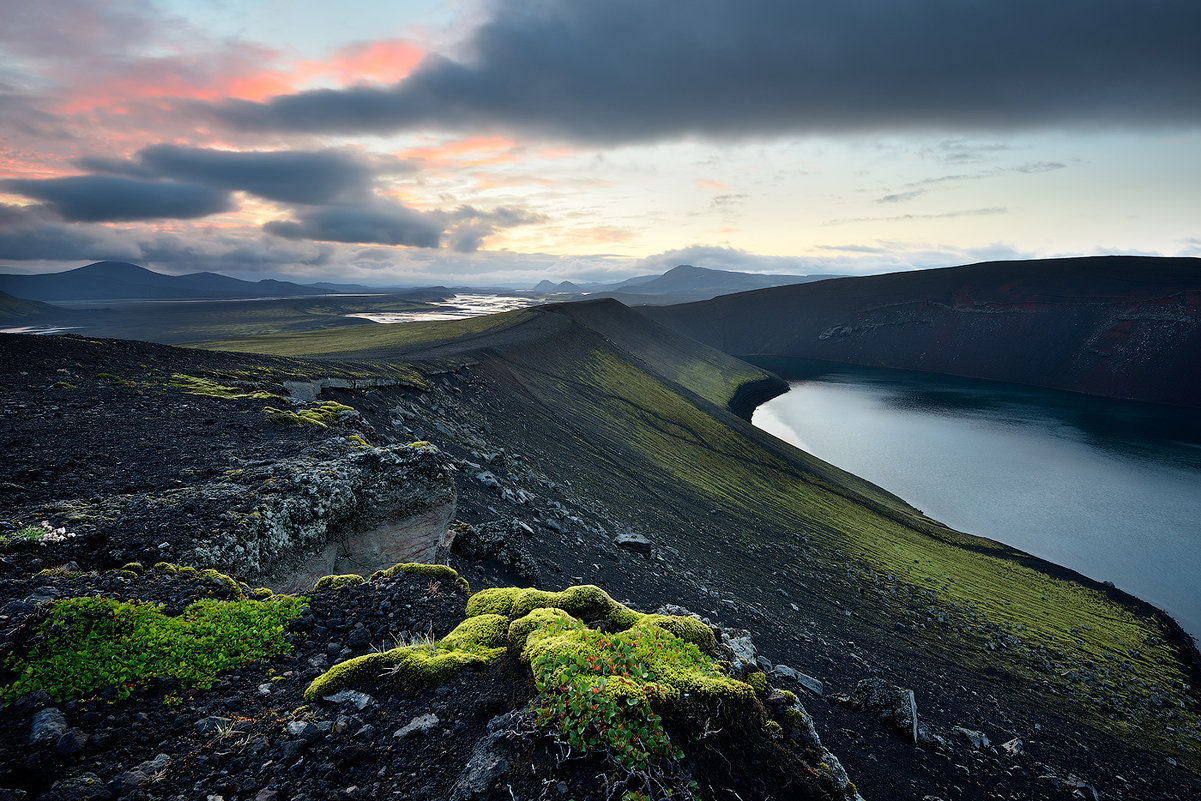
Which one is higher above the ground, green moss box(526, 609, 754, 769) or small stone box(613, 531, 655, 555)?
green moss box(526, 609, 754, 769)

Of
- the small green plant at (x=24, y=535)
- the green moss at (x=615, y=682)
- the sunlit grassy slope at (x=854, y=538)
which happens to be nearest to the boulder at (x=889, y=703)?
the green moss at (x=615, y=682)

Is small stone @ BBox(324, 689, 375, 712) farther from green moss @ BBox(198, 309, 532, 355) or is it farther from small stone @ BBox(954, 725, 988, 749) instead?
green moss @ BBox(198, 309, 532, 355)

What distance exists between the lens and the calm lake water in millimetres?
46250

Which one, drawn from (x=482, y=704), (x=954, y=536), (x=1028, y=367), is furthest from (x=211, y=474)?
(x=1028, y=367)

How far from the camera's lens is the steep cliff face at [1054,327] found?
428 ft

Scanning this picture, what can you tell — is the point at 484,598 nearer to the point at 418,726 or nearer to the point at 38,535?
the point at 418,726

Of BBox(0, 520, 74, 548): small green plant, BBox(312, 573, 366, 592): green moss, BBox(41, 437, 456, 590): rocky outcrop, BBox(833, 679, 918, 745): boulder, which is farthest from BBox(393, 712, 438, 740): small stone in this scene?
BBox(833, 679, 918, 745): boulder

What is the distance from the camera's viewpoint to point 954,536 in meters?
46.7

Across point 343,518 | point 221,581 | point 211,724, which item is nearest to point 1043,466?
point 343,518

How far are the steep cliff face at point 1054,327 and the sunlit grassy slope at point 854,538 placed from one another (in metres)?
129

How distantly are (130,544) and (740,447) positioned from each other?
58003 mm

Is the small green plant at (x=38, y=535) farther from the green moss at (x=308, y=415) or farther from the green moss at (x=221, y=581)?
the green moss at (x=308, y=415)

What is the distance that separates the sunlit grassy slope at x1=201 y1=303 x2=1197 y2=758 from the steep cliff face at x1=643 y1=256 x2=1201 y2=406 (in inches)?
5078

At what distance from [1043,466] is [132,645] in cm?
9248
